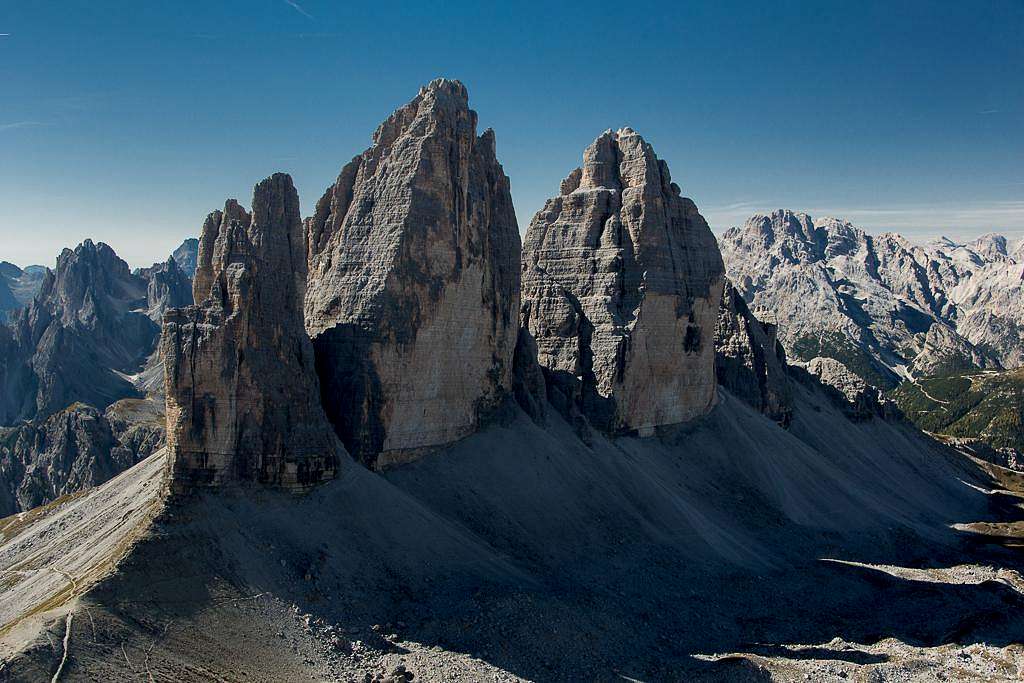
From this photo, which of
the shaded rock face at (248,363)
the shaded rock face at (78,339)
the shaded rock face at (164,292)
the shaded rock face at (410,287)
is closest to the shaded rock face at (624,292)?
the shaded rock face at (410,287)

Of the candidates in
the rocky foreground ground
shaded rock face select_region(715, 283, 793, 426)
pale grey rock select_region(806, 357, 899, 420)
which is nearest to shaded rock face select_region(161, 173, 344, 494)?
the rocky foreground ground

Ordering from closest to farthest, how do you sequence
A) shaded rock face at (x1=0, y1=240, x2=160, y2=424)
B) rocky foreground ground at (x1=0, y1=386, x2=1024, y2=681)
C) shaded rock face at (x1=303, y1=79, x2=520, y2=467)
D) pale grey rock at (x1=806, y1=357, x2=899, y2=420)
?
rocky foreground ground at (x1=0, y1=386, x2=1024, y2=681)
shaded rock face at (x1=303, y1=79, x2=520, y2=467)
pale grey rock at (x1=806, y1=357, x2=899, y2=420)
shaded rock face at (x1=0, y1=240, x2=160, y2=424)

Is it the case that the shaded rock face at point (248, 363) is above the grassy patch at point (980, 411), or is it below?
above

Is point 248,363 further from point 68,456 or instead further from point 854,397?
point 854,397

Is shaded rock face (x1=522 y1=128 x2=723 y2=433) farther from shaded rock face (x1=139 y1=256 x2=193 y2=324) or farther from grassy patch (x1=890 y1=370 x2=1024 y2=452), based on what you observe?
shaded rock face (x1=139 y1=256 x2=193 y2=324)

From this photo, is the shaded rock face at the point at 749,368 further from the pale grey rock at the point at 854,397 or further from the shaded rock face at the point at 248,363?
the shaded rock face at the point at 248,363

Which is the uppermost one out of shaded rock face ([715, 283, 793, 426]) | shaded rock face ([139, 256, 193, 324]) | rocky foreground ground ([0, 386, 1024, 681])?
shaded rock face ([139, 256, 193, 324])
